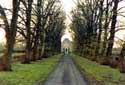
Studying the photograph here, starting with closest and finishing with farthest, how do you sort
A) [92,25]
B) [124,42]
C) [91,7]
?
[124,42] < [91,7] < [92,25]

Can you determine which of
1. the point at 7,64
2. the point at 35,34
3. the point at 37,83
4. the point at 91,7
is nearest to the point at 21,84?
the point at 37,83

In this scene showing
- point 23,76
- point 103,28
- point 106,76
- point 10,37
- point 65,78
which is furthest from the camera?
point 103,28

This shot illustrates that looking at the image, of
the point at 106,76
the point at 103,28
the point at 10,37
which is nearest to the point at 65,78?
the point at 106,76

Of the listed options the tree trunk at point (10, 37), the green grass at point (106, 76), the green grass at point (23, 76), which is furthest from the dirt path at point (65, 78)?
the tree trunk at point (10, 37)

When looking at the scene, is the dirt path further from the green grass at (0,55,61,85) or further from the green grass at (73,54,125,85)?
the green grass at (73,54,125,85)

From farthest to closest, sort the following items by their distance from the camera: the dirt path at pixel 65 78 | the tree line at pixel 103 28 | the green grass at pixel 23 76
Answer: the tree line at pixel 103 28
the dirt path at pixel 65 78
the green grass at pixel 23 76

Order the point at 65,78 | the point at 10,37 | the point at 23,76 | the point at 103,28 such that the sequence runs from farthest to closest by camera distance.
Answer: the point at 103,28, the point at 10,37, the point at 65,78, the point at 23,76

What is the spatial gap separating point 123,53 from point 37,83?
74.0 ft

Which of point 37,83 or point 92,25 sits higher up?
point 92,25

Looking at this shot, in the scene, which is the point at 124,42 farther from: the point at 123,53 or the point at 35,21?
the point at 35,21

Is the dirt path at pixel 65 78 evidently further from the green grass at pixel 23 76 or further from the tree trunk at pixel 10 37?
the tree trunk at pixel 10 37

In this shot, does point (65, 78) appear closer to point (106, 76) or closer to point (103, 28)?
point (106, 76)

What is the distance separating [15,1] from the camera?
29562 millimetres

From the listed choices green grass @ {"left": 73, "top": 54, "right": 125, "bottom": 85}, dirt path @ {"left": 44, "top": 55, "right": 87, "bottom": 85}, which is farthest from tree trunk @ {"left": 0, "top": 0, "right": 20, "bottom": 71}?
green grass @ {"left": 73, "top": 54, "right": 125, "bottom": 85}
